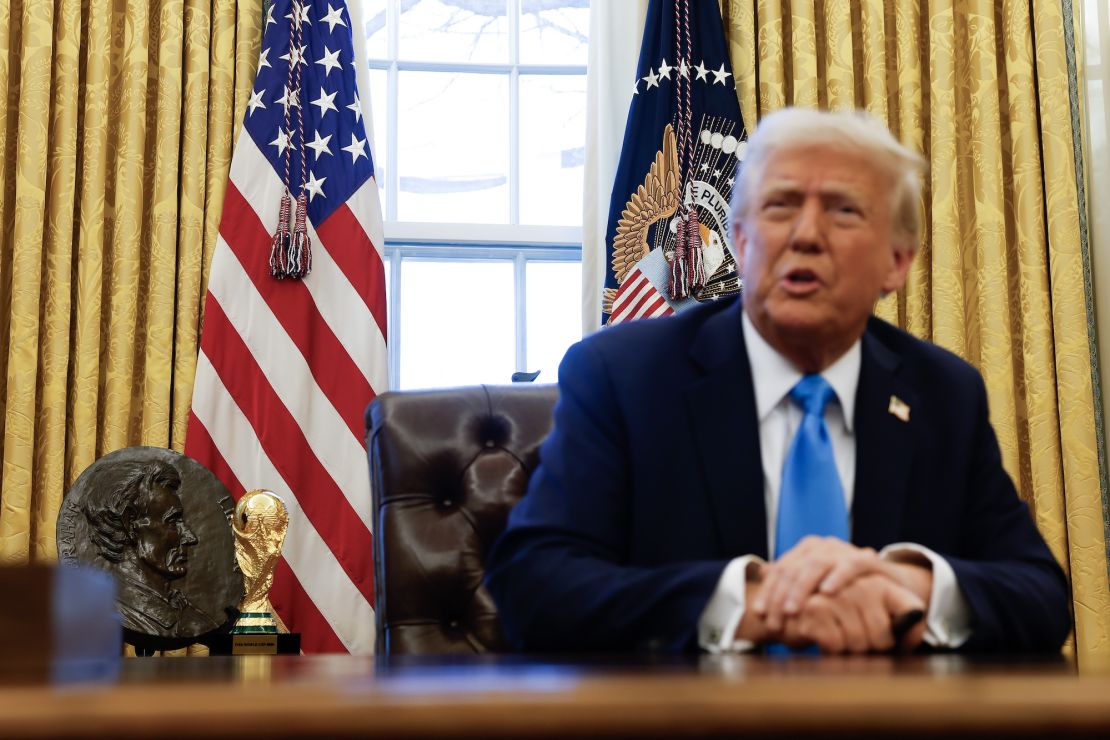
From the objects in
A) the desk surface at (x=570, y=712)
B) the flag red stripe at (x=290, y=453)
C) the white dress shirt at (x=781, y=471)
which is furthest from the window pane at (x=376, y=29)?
the desk surface at (x=570, y=712)

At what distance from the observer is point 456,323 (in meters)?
3.69

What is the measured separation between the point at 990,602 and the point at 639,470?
0.43 meters

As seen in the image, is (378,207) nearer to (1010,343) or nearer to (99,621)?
(1010,343)

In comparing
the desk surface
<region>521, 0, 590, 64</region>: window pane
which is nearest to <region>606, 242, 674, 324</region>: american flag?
<region>521, 0, 590, 64</region>: window pane

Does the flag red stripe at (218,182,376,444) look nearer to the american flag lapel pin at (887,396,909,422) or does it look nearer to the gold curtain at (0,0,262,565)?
the gold curtain at (0,0,262,565)

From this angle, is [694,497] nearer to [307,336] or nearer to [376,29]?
[307,336]

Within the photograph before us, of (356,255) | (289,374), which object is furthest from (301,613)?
(356,255)

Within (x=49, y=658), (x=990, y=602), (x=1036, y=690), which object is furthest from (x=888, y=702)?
(x=990, y=602)

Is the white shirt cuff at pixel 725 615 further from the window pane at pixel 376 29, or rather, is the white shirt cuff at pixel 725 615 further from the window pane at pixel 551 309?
the window pane at pixel 376 29

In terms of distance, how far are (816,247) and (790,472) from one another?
315 millimetres

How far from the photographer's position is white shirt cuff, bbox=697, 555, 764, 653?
1232 millimetres

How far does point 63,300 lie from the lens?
125 inches

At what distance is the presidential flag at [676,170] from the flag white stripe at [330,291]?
66 centimetres

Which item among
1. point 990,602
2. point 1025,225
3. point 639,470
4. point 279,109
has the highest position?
point 279,109
